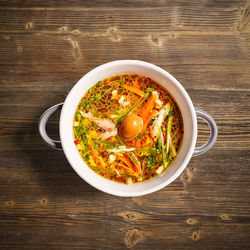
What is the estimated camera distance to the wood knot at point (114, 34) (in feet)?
4.12

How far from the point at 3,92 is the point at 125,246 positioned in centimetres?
117

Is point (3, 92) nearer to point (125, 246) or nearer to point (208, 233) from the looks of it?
point (125, 246)

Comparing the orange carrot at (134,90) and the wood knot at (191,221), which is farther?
the wood knot at (191,221)

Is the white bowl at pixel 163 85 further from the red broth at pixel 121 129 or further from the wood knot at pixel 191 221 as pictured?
the wood knot at pixel 191 221

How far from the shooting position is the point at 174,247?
130 centimetres

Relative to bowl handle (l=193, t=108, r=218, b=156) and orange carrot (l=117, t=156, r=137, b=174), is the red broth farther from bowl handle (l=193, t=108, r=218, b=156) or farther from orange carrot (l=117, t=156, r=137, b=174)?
bowl handle (l=193, t=108, r=218, b=156)

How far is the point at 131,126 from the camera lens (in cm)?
104

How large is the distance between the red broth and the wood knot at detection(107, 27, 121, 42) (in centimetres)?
29

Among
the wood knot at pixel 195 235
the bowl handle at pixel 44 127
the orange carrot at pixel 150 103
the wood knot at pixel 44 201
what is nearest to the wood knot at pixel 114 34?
the orange carrot at pixel 150 103

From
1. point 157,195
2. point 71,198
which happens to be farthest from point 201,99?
point 71,198

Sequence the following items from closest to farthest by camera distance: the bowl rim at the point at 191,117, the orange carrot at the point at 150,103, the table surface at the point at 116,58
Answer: the bowl rim at the point at 191,117
the orange carrot at the point at 150,103
the table surface at the point at 116,58

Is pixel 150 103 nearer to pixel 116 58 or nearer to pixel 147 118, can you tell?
pixel 147 118

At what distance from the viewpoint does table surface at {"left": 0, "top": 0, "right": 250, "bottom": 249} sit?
4.12 feet

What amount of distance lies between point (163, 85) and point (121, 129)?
0.99ft
